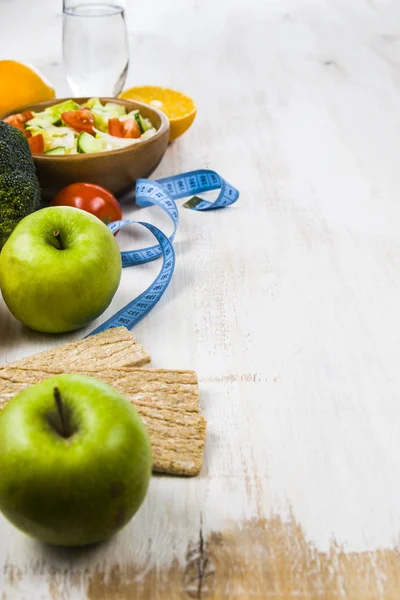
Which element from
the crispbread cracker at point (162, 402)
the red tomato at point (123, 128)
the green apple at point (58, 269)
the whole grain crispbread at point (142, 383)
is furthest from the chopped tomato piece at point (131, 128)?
the crispbread cracker at point (162, 402)

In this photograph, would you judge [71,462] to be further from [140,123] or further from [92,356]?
[140,123]

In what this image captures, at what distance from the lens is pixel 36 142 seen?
77.2 inches

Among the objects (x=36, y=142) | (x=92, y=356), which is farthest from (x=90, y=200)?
(x=92, y=356)

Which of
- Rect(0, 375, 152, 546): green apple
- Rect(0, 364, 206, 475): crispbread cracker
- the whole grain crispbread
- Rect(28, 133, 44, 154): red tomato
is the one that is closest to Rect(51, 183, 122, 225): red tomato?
Rect(28, 133, 44, 154): red tomato

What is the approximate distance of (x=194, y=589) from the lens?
0.97 meters

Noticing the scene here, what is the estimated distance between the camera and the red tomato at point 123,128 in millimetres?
2039

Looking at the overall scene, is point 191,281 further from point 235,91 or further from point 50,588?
point 235,91

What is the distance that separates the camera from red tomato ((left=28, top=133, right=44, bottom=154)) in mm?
1956

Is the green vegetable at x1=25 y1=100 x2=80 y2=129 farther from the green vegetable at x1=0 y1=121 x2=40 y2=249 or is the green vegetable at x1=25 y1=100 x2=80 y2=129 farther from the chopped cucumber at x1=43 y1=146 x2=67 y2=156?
the green vegetable at x1=0 y1=121 x2=40 y2=249

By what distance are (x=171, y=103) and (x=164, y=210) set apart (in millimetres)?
631

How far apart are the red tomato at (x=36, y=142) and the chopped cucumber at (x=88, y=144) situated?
0.10 metres

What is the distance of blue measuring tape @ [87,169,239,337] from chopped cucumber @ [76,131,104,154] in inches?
5.6

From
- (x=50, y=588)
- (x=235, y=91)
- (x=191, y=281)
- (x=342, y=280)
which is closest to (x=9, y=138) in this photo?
(x=191, y=281)

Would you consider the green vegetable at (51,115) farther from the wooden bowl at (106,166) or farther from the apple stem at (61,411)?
the apple stem at (61,411)
